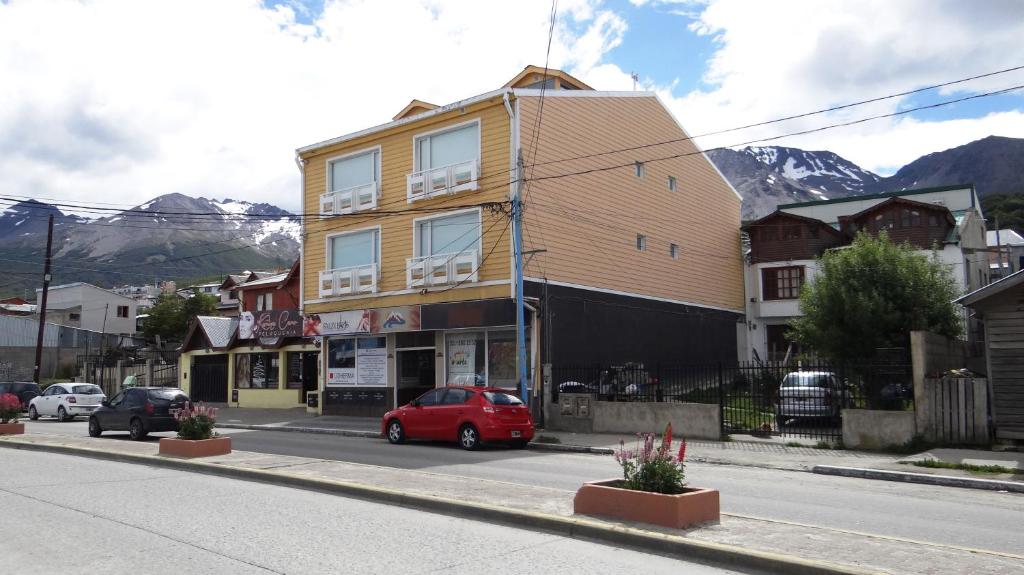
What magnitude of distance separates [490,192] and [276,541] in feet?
59.8

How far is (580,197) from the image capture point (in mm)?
26594

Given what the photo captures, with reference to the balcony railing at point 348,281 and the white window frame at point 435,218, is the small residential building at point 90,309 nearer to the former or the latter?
the balcony railing at point 348,281

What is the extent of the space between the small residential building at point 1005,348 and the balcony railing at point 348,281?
18.4 m

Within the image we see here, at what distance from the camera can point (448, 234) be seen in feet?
86.2

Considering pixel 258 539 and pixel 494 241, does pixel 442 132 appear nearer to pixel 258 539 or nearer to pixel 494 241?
pixel 494 241

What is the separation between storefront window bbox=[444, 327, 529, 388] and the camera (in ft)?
81.6

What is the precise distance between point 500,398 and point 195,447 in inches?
270

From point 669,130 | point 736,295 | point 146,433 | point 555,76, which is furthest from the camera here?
point 736,295

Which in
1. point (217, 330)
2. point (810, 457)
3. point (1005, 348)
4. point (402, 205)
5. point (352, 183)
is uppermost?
point (352, 183)

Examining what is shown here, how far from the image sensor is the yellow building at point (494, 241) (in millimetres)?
24734

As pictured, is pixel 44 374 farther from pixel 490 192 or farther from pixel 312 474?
pixel 312 474

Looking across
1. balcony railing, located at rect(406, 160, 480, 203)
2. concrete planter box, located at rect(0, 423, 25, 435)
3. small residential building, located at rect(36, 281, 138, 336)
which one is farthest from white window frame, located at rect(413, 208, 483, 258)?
small residential building, located at rect(36, 281, 138, 336)

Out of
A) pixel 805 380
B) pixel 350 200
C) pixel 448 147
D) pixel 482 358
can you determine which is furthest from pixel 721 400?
pixel 350 200

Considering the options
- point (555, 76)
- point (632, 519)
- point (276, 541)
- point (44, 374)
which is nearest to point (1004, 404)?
point (632, 519)
